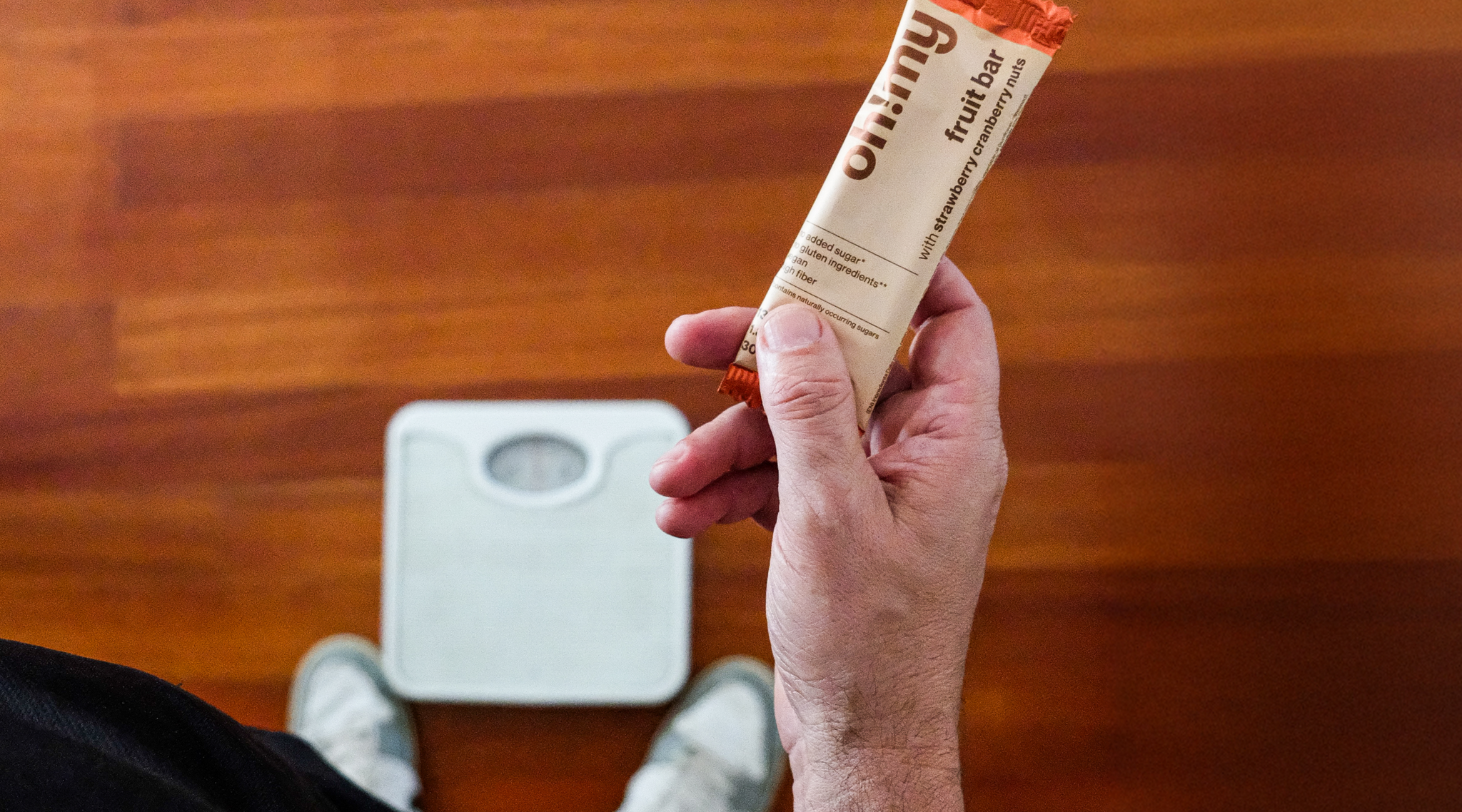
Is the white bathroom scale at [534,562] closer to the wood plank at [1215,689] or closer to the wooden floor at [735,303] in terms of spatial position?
the wooden floor at [735,303]

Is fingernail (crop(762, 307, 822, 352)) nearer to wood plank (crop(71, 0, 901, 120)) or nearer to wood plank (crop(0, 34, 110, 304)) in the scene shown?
wood plank (crop(71, 0, 901, 120))

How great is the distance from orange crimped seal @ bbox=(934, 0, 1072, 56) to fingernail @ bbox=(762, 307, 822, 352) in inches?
5.5

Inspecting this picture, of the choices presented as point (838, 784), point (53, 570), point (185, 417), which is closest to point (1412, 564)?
point (838, 784)

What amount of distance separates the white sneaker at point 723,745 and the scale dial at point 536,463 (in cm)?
21

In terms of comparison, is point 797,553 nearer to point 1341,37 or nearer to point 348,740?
point 348,740

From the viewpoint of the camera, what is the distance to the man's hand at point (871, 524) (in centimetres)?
39

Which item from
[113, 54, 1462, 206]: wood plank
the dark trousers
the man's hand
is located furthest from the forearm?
[113, 54, 1462, 206]: wood plank

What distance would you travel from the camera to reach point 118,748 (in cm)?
40

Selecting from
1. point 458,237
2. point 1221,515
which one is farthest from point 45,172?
point 1221,515

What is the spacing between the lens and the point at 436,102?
820 mm

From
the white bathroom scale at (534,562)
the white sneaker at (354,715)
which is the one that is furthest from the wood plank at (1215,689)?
the white sneaker at (354,715)

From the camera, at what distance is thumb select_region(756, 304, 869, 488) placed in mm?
376

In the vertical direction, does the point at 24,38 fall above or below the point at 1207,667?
above

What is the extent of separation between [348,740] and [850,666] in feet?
1.78
